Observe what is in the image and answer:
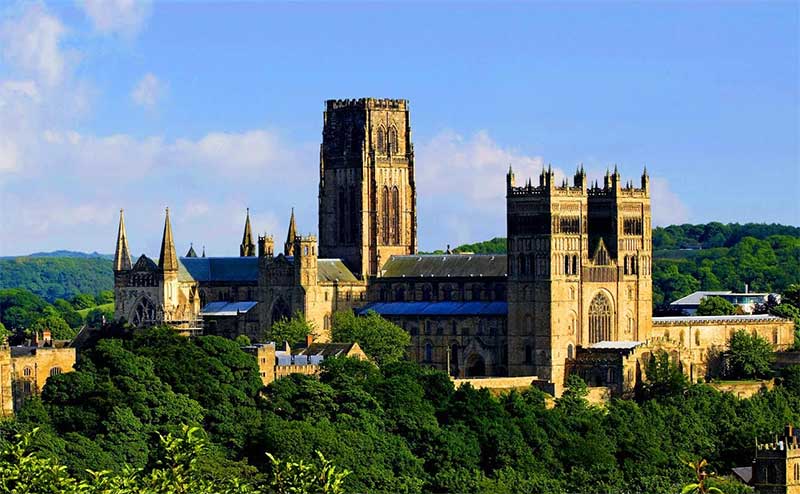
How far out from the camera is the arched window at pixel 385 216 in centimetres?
13962

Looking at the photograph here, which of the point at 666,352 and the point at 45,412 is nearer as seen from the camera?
the point at 45,412

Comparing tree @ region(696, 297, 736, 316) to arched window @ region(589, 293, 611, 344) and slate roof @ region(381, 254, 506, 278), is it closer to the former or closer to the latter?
slate roof @ region(381, 254, 506, 278)

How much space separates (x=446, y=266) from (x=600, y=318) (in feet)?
38.0

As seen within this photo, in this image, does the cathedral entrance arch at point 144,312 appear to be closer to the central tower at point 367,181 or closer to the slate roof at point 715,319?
the central tower at point 367,181

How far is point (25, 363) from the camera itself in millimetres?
108688

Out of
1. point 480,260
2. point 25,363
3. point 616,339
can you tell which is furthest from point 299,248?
point 25,363

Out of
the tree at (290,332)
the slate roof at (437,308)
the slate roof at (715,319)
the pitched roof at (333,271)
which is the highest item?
the pitched roof at (333,271)

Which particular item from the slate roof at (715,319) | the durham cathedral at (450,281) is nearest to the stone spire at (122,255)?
the durham cathedral at (450,281)

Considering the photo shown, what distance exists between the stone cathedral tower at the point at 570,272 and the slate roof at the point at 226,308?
59.6 feet

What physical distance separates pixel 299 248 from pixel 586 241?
17008 millimetres

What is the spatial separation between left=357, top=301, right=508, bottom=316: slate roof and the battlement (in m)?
12.4

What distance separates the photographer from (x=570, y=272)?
12406 cm

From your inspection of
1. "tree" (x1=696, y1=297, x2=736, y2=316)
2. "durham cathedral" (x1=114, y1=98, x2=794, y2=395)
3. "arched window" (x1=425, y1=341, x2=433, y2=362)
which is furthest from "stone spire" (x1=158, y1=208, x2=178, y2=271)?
"tree" (x1=696, y1=297, x2=736, y2=316)

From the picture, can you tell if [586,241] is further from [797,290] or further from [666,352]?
[797,290]
